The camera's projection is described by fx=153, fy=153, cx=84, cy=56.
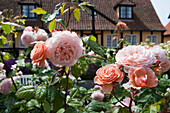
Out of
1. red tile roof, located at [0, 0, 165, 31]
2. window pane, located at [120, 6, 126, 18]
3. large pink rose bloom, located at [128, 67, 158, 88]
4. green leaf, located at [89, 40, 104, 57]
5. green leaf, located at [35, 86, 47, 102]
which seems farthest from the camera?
window pane, located at [120, 6, 126, 18]

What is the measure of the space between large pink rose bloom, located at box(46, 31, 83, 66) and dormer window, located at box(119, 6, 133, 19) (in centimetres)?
1077

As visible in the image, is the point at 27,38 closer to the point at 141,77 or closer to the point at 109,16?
the point at 141,77

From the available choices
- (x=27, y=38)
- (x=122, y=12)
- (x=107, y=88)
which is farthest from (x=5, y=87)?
(x=122, y=12)

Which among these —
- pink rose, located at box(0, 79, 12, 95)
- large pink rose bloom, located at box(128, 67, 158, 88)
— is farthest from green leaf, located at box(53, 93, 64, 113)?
pink rose, located at box(0, 79, 12, 95)

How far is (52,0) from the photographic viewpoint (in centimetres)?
1106

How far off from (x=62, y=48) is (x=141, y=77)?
13.0 inches

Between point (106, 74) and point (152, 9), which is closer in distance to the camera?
point (106, 74)

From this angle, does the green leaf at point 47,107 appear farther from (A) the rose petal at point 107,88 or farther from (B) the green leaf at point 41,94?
(A) the rose petal at point 107,88

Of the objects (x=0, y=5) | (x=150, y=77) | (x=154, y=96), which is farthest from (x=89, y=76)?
(x=0, y=5)

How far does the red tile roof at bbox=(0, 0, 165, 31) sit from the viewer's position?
9.98 metres

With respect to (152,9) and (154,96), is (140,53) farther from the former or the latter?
(152,9)

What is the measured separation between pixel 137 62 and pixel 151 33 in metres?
11.1

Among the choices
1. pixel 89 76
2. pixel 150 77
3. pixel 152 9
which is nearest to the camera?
pixel 150 77

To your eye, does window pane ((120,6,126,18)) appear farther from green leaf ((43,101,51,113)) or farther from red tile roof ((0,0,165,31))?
green leaf ((43,101,51,113))
